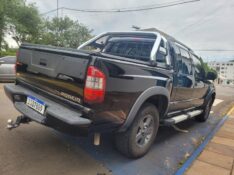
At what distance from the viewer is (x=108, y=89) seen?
255 cm

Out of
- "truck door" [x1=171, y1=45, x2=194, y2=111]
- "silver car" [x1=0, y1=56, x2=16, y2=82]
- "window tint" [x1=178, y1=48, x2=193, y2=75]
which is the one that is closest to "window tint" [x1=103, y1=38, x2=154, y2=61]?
"truck door" [x1=171, y1=45, x2=194, y2=111]

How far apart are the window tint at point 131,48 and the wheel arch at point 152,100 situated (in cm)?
73

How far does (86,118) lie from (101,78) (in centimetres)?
47

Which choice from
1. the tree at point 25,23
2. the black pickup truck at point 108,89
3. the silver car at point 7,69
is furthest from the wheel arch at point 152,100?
the tree at point 25,23

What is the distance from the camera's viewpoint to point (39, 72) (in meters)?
3.12

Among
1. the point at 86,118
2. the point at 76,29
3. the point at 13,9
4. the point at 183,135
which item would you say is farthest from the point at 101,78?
the point at 76,29

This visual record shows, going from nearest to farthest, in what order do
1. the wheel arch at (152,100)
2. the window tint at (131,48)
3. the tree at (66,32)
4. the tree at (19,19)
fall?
the wheel arch at (152,100) → the window tint at (131,48) → the tree at (19,19) → the tree at (66,32)

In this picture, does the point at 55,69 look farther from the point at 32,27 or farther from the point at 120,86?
the point at 32,27

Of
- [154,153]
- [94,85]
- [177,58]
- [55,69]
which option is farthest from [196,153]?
[55,69]

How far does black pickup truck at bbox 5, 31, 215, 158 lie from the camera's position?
8.14ft

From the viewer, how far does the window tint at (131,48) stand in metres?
4.02

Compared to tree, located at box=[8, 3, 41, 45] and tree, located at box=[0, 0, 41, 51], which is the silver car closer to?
tree, located at box=[0, 0, 41, 51]

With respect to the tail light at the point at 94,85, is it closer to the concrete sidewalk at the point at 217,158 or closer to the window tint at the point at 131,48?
the window tint at the point at 131,48

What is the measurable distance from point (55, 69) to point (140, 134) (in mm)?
1581
